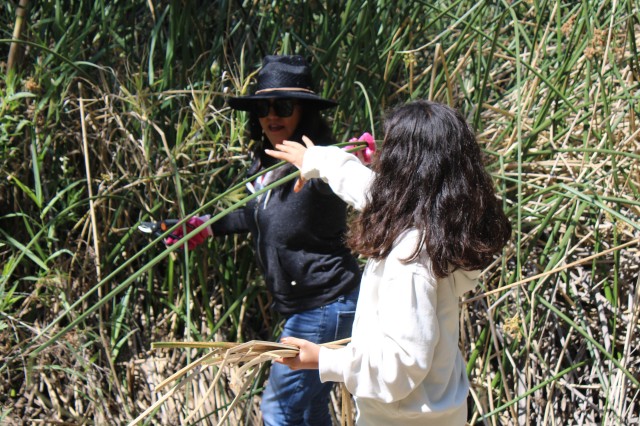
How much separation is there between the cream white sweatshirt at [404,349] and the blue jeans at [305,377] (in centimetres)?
50

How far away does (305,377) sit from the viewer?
7.25 feet

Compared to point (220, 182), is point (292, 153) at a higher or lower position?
higher

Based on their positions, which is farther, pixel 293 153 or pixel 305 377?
pixel 305 377

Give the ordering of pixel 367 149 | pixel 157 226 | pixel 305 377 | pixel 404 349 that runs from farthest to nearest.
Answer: pixel 157 226 < pixel 305 377 < pixel 367 149 < pixel 404 349

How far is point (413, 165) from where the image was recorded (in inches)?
62.3

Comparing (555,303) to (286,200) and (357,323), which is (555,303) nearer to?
(286,200)

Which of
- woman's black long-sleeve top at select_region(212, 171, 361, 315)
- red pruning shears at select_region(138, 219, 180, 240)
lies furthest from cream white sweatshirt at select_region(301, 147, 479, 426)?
red pruning shears at select_region(138, 219, 180, 240)

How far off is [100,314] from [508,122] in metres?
1.41

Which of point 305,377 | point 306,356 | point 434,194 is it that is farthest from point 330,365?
point 305,377

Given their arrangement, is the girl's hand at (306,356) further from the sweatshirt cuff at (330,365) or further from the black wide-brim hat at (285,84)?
the black wide-brim hat at (285,84)

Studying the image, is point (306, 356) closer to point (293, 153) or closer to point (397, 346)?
point (397, 346)

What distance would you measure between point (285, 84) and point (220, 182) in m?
0.60

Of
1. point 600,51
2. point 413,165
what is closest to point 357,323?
point 413,165

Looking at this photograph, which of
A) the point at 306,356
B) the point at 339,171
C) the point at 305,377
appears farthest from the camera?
the point at 305,377
